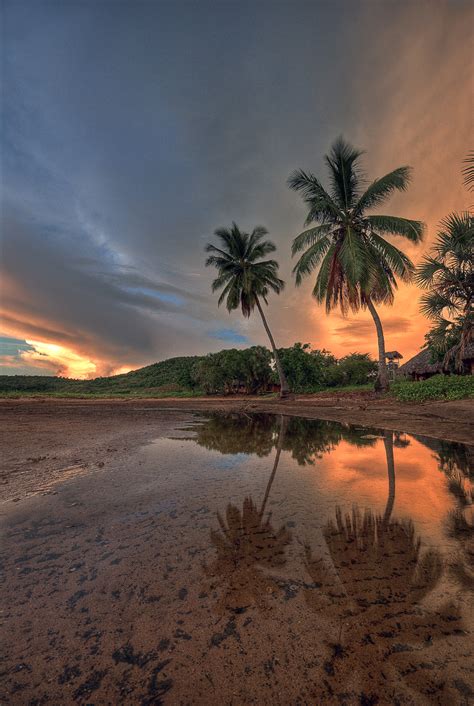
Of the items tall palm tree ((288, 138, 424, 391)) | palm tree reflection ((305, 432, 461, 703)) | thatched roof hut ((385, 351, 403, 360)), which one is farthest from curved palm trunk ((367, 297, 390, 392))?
thatched roof hut ((385, 351, 403, 360))

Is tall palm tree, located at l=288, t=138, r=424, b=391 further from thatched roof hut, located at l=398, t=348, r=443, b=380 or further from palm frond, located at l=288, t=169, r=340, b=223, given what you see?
thatched roof hut, located at l=398, t=348, r=443, b=380

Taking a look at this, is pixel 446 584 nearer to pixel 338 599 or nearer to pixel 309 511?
pixel 338 599

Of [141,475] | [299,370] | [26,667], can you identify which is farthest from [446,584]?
[299,370]

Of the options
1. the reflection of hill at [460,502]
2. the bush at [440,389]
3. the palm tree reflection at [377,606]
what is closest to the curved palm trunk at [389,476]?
the palm tree reflection at [377,606]

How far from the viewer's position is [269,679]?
4.43ft

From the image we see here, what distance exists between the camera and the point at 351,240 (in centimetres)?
1598

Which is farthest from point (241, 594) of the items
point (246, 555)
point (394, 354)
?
point (394, 354)

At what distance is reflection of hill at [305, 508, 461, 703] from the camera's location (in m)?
1.34

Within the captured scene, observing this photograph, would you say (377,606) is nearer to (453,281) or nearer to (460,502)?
(460,502)

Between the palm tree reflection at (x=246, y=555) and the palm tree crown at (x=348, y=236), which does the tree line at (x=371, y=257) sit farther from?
the palm tree reflection at (x=246, y=555)

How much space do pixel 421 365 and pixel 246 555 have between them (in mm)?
28794

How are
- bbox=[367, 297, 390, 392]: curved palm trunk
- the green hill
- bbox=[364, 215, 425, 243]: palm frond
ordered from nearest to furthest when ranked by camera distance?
bbox=[364, 215, 425, 243]: palm frond
bbox=[367, 297, 390, 392]: curved palm trunk
the green hill

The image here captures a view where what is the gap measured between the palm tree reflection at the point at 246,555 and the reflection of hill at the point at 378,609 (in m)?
0.30

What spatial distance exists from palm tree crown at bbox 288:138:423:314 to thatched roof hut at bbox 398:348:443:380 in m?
10.7
